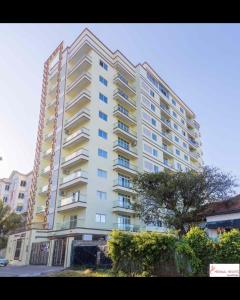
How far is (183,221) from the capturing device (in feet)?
66.2

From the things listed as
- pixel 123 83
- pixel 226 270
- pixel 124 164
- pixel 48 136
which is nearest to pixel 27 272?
pixel 124 164

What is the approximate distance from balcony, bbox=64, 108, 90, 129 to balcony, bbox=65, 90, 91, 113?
4.09 ft

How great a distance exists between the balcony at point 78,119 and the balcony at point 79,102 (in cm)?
125

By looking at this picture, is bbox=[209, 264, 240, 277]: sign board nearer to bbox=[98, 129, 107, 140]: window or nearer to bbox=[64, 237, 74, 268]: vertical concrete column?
bbox=[64, 237, 74, 268]: vertical concrete column

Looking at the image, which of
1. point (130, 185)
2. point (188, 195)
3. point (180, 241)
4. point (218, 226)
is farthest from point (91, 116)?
point (180, 241)

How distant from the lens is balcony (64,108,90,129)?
27219 mm

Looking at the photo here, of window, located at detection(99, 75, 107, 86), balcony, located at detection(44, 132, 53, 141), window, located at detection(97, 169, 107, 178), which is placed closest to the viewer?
window, located at detection(97, 169, 107, 178)

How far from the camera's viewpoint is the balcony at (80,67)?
29922 mm

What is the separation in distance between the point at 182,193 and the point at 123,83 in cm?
1778

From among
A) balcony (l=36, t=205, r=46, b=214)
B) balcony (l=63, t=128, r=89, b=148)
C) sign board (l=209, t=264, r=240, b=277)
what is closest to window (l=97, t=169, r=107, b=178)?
balcony (l=63, t=128, r=89, b=148)

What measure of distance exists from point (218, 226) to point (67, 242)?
10.9 m

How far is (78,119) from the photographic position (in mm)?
27656

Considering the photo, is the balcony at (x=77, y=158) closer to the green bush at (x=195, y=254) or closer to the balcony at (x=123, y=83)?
the balcony at (x=123, y=83)
